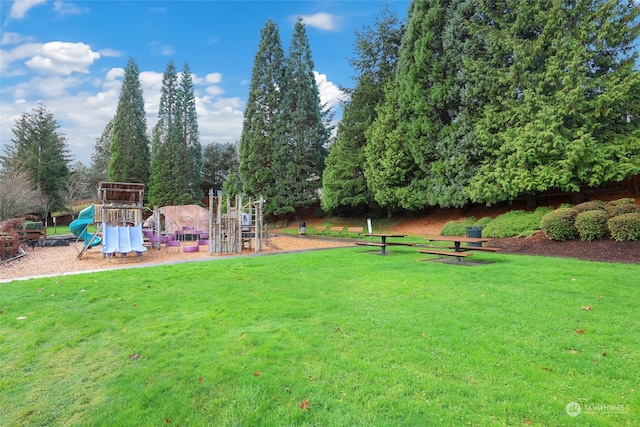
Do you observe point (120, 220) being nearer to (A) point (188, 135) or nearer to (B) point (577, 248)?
(B) point (577, 248)

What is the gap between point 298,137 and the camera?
2625 centimetres

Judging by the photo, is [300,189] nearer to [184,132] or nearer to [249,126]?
[249,126]

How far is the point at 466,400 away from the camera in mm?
2574

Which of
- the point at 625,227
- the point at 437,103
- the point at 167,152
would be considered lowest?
the point at 625,227

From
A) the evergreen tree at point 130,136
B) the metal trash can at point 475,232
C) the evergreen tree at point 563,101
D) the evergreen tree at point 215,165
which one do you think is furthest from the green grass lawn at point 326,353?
the evergreen tree at point 215,165

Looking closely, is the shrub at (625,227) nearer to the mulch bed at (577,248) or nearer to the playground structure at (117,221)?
the mulch bed at (577,248)

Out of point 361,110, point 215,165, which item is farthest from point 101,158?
point 361,110

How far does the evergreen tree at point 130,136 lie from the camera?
32.8 m

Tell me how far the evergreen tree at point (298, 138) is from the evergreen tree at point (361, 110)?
343 centimetres

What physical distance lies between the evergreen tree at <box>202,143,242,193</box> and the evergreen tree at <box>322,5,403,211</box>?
63.3ft

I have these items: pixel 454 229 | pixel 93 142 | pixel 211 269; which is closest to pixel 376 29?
pixel 454 229

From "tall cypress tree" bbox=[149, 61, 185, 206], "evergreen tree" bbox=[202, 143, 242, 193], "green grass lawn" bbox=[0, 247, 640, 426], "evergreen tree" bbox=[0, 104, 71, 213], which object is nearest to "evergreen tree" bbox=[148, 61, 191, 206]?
"tall cypress tree" bbox=[149, 61, 185, 206]

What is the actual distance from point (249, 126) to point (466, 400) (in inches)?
1080

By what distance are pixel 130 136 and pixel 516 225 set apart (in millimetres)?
34697
